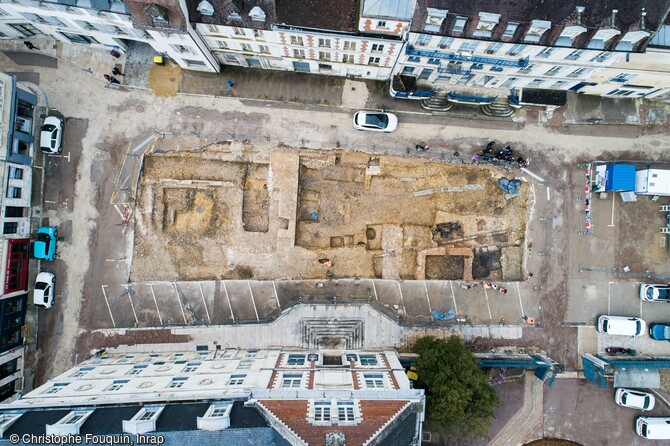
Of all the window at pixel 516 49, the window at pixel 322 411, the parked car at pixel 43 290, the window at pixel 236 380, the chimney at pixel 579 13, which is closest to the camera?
the window at pixel 322 411

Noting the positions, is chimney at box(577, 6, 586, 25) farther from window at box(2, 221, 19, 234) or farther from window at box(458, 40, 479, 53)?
window at box(2, 221, 19, 234)

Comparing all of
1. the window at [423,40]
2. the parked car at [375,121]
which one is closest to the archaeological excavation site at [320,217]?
the parked car at [375,121]

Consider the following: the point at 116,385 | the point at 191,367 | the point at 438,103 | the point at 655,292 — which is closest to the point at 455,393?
the point at 191,367

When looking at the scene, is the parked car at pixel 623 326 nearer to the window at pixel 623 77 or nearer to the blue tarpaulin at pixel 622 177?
the blue tarpaulin at pixel 622 177

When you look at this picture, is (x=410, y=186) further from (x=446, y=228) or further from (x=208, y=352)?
(x=208, y=352)

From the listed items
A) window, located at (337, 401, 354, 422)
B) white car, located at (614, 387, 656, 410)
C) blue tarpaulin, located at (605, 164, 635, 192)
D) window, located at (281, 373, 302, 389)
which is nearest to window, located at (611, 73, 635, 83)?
blue tarpaulin, located at (605, 164, 635, 192)

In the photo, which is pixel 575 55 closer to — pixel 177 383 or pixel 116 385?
pixel 177 383

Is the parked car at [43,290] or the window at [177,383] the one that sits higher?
the parked car at [43,290]
